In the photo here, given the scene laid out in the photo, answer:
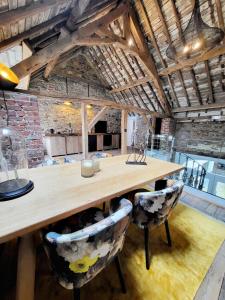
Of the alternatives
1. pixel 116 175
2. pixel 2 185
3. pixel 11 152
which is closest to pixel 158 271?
pixel 116 175

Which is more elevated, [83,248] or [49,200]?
[49,200]

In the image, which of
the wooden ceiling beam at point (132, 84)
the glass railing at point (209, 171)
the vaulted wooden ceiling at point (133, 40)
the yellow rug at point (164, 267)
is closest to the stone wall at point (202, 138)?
the glass railing at point (209, 171)

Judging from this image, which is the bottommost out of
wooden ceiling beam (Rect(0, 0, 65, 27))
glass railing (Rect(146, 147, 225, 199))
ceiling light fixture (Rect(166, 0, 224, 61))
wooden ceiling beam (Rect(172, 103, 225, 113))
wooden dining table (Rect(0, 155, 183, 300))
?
glass railing (Rect(146, 147, 225, 199))

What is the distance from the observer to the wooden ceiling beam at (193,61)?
9.01ft

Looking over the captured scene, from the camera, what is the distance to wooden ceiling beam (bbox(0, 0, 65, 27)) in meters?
1.59

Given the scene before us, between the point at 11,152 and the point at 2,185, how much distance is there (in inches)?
14.7

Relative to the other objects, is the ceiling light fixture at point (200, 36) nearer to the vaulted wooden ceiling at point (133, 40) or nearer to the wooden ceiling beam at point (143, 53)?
the vaulted wooden ceiling at point (133, 40)

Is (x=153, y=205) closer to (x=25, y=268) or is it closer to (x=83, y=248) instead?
(x=83, y=248)

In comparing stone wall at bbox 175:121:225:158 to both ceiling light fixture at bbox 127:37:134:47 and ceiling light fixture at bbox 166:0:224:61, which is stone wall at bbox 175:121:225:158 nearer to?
ceiling light fixture at bbox 127:37:134:47

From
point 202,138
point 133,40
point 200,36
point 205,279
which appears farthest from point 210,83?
point 205,279

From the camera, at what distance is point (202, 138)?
4.93 m

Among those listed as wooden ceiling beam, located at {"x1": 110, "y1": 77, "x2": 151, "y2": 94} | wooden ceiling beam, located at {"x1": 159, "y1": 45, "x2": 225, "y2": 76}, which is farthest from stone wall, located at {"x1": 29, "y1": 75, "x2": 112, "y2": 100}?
wooden ceiling beam, located at {"x1": 159, "y1": 45, "x2": 225, "y2": 76}

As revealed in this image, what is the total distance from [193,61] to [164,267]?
392cm

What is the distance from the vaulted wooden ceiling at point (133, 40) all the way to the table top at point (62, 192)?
192 cm
